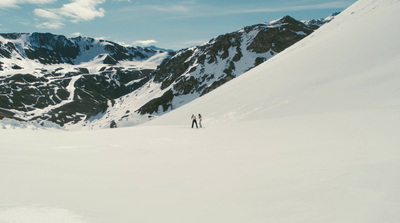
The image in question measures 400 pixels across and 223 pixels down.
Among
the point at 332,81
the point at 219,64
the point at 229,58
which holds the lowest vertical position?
the point at 332,81

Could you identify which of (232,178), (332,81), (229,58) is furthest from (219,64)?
(232,178)

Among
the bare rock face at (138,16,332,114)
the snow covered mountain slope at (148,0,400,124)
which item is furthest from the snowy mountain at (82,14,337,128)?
the snow covered mountain slope at (148,0,400,124)

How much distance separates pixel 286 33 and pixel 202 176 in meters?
164

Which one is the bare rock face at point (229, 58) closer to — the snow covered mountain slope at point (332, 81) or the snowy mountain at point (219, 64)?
the snowy mountain at point (219, 64)

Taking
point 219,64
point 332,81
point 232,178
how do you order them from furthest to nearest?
point 219,64
point 332,81
point 232,178

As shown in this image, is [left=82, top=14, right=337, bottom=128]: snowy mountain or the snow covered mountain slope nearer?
the snow covered mountain slope

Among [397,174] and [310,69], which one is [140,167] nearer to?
[397,174]

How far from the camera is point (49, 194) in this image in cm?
511

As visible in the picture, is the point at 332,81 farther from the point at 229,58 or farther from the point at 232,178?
the point at 229,58

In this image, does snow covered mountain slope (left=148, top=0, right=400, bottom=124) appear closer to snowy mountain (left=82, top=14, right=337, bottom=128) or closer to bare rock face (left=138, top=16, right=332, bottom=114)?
snowy mountain (left=82, top=14, right=337, bottom=128)

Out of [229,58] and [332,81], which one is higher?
[229,58]

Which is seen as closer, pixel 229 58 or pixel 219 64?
pixel 219 64

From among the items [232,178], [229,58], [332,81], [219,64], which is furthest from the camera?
[229,58]

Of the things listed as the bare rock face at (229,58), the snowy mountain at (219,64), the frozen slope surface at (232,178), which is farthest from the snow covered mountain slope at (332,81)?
the bare rock face at (229,58)
